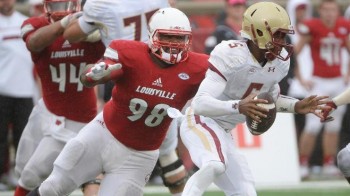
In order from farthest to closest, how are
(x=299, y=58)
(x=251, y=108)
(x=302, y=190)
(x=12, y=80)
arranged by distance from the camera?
(x=299, y=58), (x=12, y=80), (x=302, y=190), (x=251, y=108)

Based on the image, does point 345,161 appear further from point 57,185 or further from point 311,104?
point 57,185

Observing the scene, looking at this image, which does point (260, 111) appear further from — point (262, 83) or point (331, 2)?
point (331, 2)

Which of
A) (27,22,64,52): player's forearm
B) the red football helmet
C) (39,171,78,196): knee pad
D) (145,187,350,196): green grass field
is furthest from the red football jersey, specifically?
(145,187,350,196): green grass field

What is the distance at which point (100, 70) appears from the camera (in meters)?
5.82

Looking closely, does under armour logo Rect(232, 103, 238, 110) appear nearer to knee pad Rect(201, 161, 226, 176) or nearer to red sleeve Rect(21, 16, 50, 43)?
knee pad Rect(201, 161, 226, 176)

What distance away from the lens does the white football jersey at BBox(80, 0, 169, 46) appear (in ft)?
22.6

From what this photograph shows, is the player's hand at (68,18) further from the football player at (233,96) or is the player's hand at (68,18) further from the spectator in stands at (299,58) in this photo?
the spectator in stands at (299,58)

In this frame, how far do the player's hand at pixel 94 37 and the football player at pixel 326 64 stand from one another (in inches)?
129

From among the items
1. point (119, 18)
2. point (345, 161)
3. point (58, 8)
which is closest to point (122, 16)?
point (119, 18)

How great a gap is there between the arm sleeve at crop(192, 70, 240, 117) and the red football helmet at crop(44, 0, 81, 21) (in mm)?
1393

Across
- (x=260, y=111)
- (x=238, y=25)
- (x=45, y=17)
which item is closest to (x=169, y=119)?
(x=260, y=111)

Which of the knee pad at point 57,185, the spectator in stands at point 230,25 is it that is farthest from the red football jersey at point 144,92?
the spectator in stands at point 230,25

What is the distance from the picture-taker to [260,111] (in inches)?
227

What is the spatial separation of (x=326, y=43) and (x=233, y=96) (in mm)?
3953
